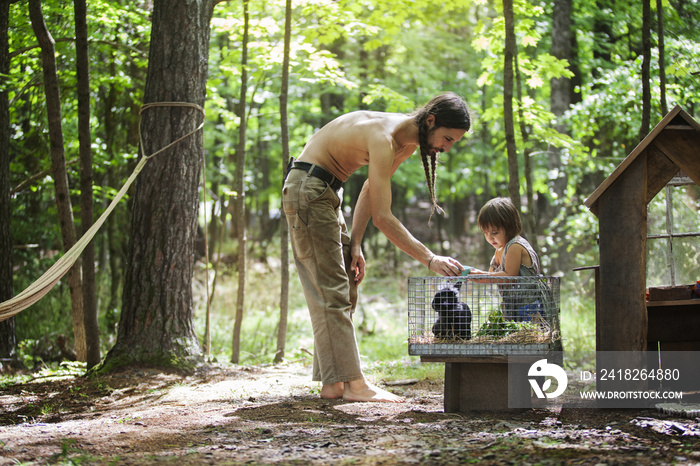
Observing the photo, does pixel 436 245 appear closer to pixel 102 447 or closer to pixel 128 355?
pixel 128 355

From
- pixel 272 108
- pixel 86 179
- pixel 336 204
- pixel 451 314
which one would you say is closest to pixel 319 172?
pixel 336 204

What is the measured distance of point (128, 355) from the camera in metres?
4.57

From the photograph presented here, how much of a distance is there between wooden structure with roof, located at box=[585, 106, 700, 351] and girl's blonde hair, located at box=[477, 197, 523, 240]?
536mm

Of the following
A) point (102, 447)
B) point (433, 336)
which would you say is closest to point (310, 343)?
point (433, 336)

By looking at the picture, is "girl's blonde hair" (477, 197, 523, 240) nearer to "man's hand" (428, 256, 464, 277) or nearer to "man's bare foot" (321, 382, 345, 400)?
"man's hand" (428, 256, 464, 277)

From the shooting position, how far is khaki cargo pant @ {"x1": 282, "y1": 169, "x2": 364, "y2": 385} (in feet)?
11.8

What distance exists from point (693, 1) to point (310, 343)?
5.93 m

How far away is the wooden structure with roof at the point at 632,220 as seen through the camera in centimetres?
322

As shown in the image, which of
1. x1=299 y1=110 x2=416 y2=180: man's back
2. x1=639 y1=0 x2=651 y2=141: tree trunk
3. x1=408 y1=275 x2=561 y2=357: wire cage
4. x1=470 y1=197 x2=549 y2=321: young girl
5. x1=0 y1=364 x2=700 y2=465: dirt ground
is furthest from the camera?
x1=639 y1=0 x2=651 y2=141: tree trunk

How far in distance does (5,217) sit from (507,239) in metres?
4.52

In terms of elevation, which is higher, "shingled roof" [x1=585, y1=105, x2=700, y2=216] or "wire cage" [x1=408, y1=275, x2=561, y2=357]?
"shingled roof" [x1=585, y1=105, x2=700, y2=216]

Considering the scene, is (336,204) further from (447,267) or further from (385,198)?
(447,267)

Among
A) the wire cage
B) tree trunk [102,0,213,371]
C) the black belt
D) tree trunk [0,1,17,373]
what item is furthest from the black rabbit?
tree trunk [0,1,17,373]

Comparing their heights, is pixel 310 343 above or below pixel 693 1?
below
